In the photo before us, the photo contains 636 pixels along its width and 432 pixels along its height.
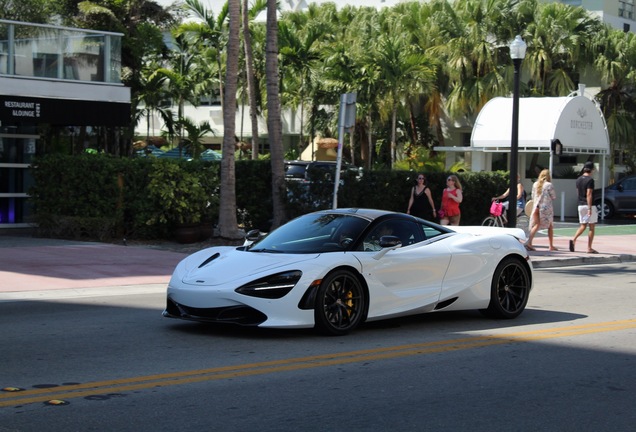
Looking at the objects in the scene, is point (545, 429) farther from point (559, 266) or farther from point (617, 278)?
point (559, 266)

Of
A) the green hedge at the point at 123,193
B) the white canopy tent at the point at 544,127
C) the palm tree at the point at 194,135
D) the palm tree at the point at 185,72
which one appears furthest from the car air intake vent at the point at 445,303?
the palm tree at the point at 185,72

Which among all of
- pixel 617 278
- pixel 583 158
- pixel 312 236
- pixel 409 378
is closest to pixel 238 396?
pixel 409 378

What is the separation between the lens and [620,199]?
36.0m

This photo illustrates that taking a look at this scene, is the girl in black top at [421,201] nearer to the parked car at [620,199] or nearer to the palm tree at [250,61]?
the palm tree at [250,61]

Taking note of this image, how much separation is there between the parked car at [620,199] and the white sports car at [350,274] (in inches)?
1026

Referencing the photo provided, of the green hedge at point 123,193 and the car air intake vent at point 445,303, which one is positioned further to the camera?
the green hedge at point 123,193

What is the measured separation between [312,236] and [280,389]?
10.3 ft

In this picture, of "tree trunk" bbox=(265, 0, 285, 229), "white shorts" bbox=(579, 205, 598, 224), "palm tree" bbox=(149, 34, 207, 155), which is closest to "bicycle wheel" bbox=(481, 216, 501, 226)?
"white shorts" bbox=(579, 205, 598, 224)

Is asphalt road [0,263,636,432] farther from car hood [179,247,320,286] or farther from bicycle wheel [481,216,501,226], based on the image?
Answer: bicycle wheel [481,216,501,226]

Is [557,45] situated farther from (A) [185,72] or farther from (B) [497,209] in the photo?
(B) [497,209]

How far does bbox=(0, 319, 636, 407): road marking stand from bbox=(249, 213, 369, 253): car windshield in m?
1.39

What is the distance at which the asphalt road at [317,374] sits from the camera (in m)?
6.43

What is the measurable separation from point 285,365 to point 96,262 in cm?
966

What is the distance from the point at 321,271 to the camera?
30.6 feet
